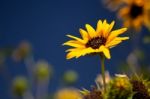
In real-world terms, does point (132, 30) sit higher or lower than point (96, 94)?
higher

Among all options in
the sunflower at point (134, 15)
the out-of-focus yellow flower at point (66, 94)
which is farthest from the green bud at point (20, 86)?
the sunflower at point (134, 15)

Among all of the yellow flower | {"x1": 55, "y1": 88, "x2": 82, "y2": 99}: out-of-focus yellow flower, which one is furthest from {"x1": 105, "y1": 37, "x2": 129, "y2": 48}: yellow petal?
{"x1": 55, "y1": 88, "x2": 82, "y2": 99}: out-of-focus yellow flower

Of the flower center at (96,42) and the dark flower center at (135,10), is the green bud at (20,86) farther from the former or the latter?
the flower center at (96,42)

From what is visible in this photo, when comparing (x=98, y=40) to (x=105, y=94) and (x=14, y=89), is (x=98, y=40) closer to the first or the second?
(x=105, y=94)

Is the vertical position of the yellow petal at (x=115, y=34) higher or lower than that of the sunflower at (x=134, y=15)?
lower

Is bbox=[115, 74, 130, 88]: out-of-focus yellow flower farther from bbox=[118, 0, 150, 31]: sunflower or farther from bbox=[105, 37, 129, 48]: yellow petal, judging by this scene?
bbox=[118, 0, 150, 31]: sunflower

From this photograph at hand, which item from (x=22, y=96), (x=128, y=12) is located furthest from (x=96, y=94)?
(x=22, y=96)
